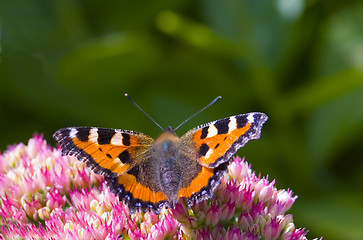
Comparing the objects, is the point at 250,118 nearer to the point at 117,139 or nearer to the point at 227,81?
the point at 117,139

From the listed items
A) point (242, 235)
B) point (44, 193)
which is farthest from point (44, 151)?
point (242, 235)

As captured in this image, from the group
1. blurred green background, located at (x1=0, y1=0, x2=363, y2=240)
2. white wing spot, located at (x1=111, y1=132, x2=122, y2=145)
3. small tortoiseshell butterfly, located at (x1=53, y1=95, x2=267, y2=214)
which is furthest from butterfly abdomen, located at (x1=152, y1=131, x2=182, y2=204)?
blurred green background, located at (x1=0, y1=0, x2=363, y2=240)

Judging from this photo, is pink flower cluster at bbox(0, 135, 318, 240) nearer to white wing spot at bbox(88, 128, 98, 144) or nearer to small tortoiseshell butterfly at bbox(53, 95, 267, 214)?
small tortoiseshell butterfly at bbox(53, 95, 267, 214)

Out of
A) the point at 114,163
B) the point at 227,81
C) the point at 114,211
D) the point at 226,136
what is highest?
the point at 227,81

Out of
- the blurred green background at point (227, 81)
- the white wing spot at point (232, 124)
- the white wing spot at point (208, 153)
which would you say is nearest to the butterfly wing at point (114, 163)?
the white wing spot at point (208, 153)

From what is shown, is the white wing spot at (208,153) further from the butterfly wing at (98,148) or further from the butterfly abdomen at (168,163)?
the butterfly wing at (98,148)

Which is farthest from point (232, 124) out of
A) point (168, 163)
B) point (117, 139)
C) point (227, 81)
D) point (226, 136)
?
point (227, 81)
